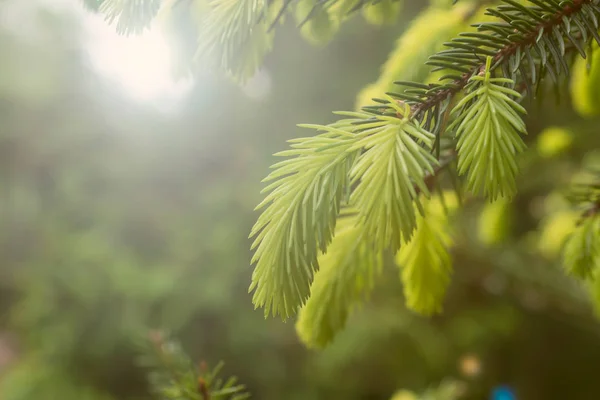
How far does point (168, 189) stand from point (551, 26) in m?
2.60

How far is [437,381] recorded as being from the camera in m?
2.18

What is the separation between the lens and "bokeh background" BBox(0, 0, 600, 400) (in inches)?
80.9

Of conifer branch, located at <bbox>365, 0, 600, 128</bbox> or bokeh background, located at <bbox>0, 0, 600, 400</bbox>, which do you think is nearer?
conifer branch, located at <bbox>365, 0, 600, 128</bbox>

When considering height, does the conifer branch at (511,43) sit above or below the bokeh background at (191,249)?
below

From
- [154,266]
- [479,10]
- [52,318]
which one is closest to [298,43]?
[154,266]

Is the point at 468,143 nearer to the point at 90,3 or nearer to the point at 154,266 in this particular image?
the point at 90,3

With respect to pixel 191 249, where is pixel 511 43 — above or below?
below

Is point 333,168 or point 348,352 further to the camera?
point 348,352

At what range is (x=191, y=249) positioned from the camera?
226 centimetres

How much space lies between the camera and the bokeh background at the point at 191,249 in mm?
2055

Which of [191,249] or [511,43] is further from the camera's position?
[191,249]

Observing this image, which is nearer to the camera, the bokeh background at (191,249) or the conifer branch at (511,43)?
the conifer branch at (511,43)

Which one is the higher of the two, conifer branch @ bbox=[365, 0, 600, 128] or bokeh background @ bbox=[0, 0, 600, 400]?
bokeh background @ bbox=[0, 0, 600, 400]

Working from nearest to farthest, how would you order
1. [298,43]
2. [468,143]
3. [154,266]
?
[468,143], [154,266], [298,43]
